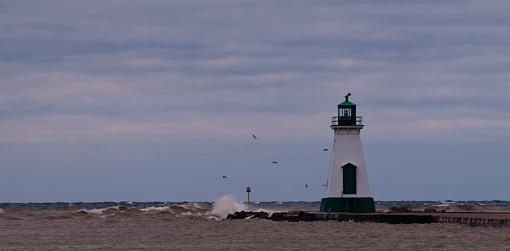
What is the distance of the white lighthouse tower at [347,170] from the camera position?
4981 centimetres

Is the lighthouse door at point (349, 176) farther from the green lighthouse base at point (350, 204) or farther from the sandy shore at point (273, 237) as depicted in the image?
the sandy shore at point (273, 237)

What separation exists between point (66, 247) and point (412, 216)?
18.1m

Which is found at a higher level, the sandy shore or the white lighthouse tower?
the white lighthouse tower

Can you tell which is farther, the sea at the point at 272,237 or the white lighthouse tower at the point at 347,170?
the white lighthouse tower at the point at 347,170

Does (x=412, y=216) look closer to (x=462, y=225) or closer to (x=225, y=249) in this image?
(x=462, y=225)

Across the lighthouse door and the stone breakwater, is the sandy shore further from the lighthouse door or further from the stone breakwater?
the lighthouse door

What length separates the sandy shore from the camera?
33500 millimetres

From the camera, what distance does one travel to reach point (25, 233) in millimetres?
45500

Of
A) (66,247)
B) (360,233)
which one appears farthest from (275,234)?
(66,247)

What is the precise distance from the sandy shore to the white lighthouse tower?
1814mm

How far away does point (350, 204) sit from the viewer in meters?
50.1

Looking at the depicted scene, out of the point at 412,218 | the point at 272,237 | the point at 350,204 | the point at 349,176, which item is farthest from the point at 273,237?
the point at 350,204

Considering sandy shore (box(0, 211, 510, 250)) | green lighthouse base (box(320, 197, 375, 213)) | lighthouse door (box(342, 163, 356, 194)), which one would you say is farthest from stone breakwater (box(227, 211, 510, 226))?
lighthouse door (box(342, 163, 356, 194))

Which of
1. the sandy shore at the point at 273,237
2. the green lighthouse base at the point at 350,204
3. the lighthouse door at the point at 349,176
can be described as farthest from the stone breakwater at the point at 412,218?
the lighthouse door at the point at 349,176
